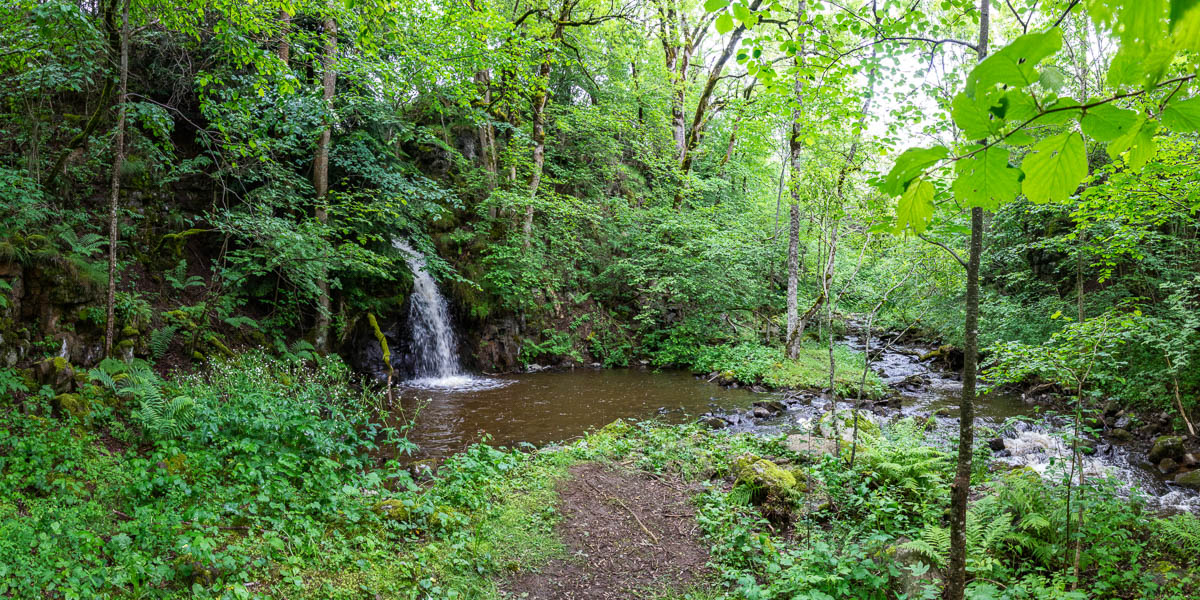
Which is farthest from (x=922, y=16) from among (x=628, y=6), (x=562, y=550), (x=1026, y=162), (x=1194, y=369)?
(x=628, y=6)

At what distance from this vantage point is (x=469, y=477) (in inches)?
208

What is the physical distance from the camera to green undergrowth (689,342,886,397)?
40.6 feet

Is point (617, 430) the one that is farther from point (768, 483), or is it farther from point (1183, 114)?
point (1183, 114)

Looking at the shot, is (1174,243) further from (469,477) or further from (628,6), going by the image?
(628,6)

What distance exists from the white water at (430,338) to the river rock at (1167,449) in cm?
1123

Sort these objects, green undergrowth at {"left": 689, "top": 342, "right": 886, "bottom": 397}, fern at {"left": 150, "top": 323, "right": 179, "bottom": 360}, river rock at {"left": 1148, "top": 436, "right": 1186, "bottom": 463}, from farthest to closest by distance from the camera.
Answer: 1. green undergrowth at {"left": 689, "top": 342, "right": 886, "bottom": 397}
2. fern at {"left": 150, "top": 323, "right": 179, "bottom": 360}
3. river rock at {"left": 1148, "top": 436, "right": 1186, "bottom": 463}

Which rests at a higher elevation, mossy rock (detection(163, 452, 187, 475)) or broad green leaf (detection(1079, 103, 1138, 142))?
broad green leaf (detection(1079, 103, 1138, 142))

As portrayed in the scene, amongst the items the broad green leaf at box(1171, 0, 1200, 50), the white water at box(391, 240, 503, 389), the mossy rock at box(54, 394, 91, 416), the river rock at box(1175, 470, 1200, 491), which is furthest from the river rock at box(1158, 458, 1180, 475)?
the mossy rock at box(54, 394, 91, 416)

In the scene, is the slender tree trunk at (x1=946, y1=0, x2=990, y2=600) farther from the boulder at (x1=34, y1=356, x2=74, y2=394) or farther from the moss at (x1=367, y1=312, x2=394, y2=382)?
the boulder at (x1=34, y1=356, x2=74, y2=394)

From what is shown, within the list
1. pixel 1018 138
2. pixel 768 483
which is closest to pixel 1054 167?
pixel 1018 138

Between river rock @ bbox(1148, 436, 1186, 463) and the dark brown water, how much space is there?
607cm

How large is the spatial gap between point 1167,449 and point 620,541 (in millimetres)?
7694

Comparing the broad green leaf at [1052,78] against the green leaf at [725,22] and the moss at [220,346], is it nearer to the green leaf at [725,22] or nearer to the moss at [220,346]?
the green leaf at [725,22]

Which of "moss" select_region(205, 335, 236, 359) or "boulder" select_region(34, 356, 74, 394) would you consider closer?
"boulder" select_region(34, 356, 74, 394)
